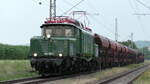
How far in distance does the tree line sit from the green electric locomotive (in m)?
40.7

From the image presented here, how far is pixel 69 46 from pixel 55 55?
1.07m

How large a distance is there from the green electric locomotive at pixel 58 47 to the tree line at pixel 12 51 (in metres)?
40.7

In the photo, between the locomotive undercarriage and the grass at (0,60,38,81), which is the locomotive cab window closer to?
the locomotive undercarriage

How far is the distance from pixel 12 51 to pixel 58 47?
154 feet

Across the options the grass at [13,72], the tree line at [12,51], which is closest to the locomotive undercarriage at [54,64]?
the grass at [13,72]

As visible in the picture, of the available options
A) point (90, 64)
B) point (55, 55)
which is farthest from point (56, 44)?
point (90, 64)

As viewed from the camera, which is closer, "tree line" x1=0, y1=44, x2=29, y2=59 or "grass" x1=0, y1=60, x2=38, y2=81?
"grass" x1=0, y1=60, x2=38, y2=81

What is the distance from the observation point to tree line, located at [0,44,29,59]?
6581cm

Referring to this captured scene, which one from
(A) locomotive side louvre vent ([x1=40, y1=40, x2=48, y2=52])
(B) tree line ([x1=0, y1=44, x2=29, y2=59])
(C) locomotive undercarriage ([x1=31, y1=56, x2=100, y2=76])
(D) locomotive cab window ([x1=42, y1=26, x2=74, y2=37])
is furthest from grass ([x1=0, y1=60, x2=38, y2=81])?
(B) tree line ([x1=0, y1=44, x2=29, y2=59])

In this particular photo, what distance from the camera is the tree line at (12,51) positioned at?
65.8 m

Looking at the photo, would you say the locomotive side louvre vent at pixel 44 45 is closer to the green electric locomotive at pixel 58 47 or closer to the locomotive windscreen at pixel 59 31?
the green electric locomotive at pixel 58 47

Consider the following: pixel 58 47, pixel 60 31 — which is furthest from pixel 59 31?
pixel 58 47

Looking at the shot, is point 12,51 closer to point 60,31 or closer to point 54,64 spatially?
point 60,31

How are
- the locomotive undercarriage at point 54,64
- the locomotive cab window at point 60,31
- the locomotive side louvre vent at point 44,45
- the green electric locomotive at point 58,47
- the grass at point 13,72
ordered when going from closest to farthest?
the locomotive undercarriage at point 54,64 < the green electric locomotive at point 58,47 < the locomotive side louvre vent at point 44,45 < the locomotive cab window at point 60,31 < the grass at point 13,72
